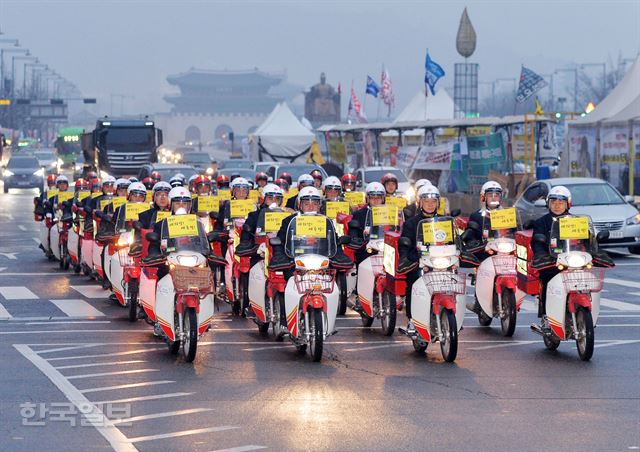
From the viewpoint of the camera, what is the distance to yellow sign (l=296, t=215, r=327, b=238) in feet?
49.2

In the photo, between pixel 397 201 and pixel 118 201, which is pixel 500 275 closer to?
pixel 397 201

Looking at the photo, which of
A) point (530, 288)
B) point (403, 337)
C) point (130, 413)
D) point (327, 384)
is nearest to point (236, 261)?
point (403, 337)

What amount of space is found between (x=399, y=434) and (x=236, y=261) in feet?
28.3

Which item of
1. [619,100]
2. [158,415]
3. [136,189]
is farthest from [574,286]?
[619,100]

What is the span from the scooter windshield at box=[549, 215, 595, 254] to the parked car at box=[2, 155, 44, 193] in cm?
5549

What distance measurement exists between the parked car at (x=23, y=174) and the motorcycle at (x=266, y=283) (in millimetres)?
52663

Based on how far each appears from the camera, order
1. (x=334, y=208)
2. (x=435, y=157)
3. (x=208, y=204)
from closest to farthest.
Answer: (x=334, y=208)
(x=208, y=204)
(x=435, y=157)

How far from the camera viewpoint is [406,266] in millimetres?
15344

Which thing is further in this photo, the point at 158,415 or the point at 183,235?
the point at 183,235

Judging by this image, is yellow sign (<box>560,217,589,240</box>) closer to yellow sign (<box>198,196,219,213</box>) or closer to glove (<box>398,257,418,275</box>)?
glove (<box>398,257,418,275</box>)

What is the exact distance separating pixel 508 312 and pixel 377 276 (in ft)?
5.04

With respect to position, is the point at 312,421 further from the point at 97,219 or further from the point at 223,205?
the point at 97,219

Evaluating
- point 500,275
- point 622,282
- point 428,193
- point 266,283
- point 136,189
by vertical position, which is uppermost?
point 428,193

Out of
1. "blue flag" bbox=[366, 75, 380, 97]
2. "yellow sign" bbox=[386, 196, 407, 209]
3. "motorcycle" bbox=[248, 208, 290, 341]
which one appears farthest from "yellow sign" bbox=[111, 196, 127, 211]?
"blue flag" bbox=[366, 75, 380, 97]
